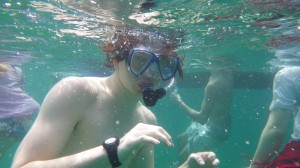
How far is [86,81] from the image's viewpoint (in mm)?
4238

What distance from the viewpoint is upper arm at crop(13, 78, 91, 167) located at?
3270 mm

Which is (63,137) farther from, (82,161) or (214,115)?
(214,115)

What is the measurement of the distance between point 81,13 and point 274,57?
14.3 metres

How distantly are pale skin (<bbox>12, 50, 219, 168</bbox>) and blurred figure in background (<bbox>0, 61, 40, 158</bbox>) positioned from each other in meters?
6.27

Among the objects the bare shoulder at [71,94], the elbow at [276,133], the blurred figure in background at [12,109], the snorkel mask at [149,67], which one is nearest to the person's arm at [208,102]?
the elbow at [276,133]

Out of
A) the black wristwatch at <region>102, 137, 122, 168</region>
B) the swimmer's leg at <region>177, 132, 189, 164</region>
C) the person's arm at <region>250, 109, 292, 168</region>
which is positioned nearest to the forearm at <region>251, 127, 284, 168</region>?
the person's arm at <region>250, 109, 292, 168</region>

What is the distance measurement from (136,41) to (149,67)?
1.48 m

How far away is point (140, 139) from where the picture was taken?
288 cm

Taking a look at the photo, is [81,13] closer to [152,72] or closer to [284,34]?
[152,72]

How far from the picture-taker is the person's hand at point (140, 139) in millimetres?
2873

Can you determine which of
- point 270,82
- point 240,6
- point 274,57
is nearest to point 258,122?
point 270,82

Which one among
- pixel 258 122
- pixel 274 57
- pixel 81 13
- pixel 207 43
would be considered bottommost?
pixel 258 122

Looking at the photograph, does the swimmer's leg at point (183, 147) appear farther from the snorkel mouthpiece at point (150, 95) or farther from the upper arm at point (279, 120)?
the snorkel mouthpiece at point (150, 95)

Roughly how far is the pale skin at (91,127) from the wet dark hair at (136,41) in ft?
1.01
